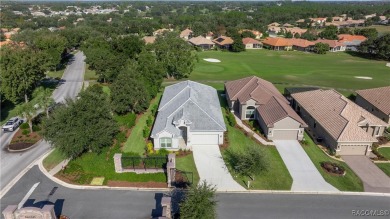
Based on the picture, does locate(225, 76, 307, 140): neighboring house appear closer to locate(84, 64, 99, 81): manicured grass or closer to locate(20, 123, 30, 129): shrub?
locate(20, 123, 30, 129): shrub

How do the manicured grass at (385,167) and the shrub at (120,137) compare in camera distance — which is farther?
the shrub at (120,137)

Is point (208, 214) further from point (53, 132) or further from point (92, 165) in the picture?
point (53, 132)

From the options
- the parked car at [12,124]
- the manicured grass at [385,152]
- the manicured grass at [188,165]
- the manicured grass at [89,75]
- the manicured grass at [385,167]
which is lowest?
the manicured grass at [385,152]

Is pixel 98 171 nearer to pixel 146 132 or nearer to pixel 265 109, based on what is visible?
pixel 146 132

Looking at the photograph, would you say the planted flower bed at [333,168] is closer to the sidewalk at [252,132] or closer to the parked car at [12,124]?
the sidewalk at [252,132]

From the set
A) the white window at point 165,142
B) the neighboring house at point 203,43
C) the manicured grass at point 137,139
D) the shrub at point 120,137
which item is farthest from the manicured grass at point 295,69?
the white window at point 165,142

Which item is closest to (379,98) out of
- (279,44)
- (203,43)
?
(279,44)

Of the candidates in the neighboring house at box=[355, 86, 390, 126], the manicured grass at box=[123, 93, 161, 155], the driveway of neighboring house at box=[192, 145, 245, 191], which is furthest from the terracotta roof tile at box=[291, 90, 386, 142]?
the manicured grass at box=[123, 93, 161, 155]
